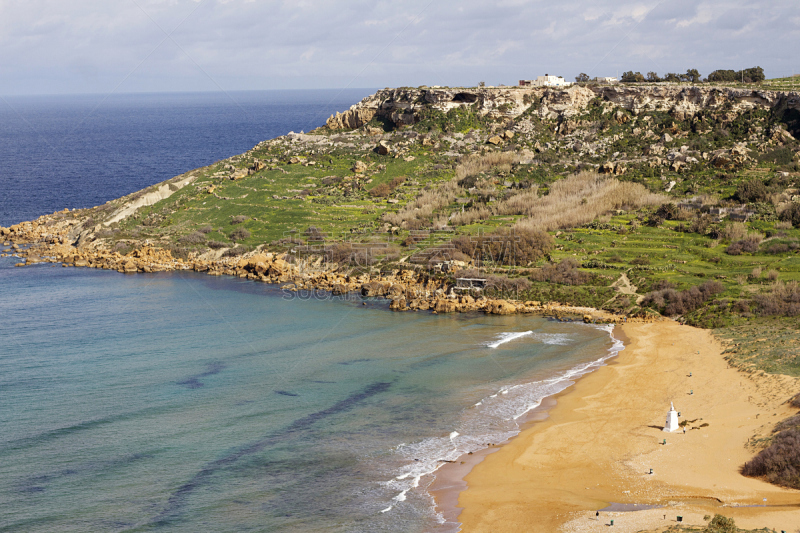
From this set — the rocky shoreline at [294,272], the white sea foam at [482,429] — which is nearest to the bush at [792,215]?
the rocky shoreline at [294,272]

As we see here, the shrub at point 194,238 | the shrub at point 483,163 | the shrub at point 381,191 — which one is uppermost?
the shrub at point 483,163

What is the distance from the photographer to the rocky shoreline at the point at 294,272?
58.5 metres

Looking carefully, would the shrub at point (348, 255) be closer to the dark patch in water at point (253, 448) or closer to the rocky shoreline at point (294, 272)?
the rocky shoreline at point (294, 272)

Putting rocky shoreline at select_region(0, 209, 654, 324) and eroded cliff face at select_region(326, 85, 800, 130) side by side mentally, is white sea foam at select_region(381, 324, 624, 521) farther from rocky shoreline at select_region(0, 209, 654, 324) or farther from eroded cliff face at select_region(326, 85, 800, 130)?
eroded cliff face at select_region(326, 85, 800, 130)

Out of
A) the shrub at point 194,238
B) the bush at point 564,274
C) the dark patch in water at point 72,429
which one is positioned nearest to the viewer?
the dark patch in water at point 72,429

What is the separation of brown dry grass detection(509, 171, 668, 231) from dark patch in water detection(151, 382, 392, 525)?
1386 inches

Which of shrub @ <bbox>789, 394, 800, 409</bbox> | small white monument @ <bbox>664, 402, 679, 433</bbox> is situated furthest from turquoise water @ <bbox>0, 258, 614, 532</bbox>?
shrub @ <bbox>789, 394, 800, 409</bbox>

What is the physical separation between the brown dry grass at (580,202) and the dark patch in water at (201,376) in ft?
121

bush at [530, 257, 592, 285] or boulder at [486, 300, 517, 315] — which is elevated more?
bush at [530, 257, 592, 285]

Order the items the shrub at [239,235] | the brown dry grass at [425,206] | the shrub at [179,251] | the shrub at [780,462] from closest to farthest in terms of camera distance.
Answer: the shrub at [780,462]
the shrub at [179,251]
the brown dry grass at [425,206]
the shrub at [239,235]

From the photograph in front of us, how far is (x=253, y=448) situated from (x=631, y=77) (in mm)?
102243

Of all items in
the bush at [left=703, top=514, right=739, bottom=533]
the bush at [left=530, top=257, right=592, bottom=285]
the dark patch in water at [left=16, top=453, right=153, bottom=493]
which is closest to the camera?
the bush at [left=703, top=514, right=739, bottom=533]

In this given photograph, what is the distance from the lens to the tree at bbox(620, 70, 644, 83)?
4473 inches

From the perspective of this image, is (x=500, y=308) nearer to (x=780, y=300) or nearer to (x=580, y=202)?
(x=780, y=300)
